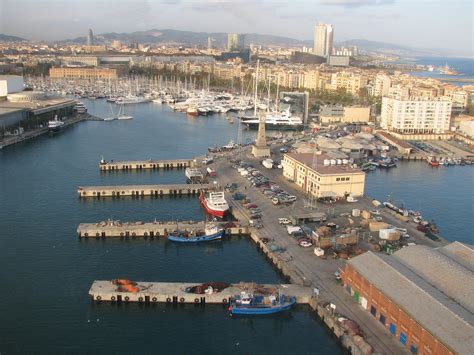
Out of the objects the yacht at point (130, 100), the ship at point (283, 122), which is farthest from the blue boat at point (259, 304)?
the yacht at point (130, 100)

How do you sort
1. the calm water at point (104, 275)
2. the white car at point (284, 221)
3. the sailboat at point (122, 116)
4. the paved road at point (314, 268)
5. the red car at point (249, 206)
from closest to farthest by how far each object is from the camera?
the paved road at point (314, 268), the calm water at point (104, 275), the white car at point (284, 221), the red car at point (249, 206), the sailboat at point (122, 116)

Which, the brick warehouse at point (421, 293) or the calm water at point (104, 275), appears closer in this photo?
the brick warehouse at point (421, 293)

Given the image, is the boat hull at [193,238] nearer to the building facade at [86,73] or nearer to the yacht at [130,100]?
the yacht at [130,100]

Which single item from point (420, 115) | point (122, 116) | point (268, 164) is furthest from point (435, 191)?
point (122, 116)

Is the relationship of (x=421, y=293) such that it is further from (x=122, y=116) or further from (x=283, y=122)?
(x=122, y=116)

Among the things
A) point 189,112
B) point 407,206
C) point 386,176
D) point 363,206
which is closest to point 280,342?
point 363,206
